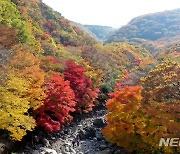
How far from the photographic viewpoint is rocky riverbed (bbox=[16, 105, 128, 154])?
34.7 m

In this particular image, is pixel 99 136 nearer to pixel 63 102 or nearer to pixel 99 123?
pixel 99 123

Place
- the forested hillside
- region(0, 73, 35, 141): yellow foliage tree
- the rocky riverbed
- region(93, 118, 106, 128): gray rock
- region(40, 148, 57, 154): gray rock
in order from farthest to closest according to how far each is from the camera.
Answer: region(93, 118, 106, 128): gray rock < the rocky riverbed < region(40, 148, 57, 154): gray rock < region(0, 73, 35, 141): yellow foliage tree < the forested hillside

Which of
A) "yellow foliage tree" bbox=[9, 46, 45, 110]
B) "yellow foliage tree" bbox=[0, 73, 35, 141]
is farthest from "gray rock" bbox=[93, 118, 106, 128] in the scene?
"yellow foliage tree" bbox=[0, 73, 35, 141]

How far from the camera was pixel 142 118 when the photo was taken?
95.5ft

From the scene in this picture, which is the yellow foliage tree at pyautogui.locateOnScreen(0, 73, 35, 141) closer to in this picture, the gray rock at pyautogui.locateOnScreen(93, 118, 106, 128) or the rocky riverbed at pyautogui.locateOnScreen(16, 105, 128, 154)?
the rocky riverbed at pyautogui.locateOnScreen(16, 105, 128, 154)

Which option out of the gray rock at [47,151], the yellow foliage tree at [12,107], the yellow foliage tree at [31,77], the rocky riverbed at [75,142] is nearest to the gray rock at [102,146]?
the rocky riverbed at [75,142]

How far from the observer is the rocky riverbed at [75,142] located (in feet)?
114

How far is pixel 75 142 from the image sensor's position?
133 feet

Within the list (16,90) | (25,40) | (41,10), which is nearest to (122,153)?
(16,90)

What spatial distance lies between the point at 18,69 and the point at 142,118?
1446 centimetres

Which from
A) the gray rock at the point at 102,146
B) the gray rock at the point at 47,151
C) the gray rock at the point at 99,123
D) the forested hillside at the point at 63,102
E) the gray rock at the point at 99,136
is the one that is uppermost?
the forested hillside at the point at 63,102

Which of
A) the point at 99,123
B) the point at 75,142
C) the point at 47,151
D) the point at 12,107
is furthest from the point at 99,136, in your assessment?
the point at 12,107

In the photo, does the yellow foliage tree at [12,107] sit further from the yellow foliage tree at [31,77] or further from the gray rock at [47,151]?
the gray rock at [47,151]

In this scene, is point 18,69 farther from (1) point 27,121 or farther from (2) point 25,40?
(2) point 25,40
